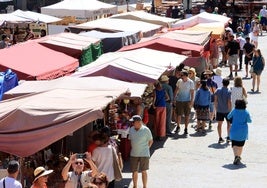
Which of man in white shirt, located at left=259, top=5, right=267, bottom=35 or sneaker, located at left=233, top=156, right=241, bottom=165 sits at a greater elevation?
sneaker, located at left=233, top=156, right=241, bottom=165

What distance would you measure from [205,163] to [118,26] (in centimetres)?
1252

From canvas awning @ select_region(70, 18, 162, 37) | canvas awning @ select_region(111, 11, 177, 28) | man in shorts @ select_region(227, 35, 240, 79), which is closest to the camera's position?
man in shorts @ select_region(227, 35, 240, 79)

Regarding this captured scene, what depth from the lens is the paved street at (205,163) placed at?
456 inches

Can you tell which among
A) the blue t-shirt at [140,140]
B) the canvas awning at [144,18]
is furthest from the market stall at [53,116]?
the canvas awning at [144,18]

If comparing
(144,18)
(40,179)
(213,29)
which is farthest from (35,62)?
(144,18)

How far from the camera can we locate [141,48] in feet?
54.6

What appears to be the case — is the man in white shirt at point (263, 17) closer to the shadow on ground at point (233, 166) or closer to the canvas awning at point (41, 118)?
the shadow on ground at point (233, 166)

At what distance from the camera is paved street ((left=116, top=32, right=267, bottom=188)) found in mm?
11586

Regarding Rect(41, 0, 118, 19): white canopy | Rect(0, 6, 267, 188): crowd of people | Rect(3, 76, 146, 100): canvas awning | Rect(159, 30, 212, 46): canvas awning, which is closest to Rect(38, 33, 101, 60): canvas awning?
Rect(159, 30, 212, 46): canvas awning

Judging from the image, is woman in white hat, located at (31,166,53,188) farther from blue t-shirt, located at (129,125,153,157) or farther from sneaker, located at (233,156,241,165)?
sneaker, located at (233,156,241,165)

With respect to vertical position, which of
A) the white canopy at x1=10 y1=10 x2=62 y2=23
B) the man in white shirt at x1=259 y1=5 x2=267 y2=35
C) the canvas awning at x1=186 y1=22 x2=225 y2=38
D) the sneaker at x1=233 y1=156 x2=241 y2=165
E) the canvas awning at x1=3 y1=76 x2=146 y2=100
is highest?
the canvas awning at x1=3 y1=76 x2=146 y2=100

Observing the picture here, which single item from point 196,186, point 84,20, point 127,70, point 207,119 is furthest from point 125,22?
point 196,186

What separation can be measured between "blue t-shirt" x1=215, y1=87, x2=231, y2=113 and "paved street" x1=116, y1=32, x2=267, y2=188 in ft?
2.50

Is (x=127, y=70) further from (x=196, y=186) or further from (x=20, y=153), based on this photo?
(x=20, y=153)
